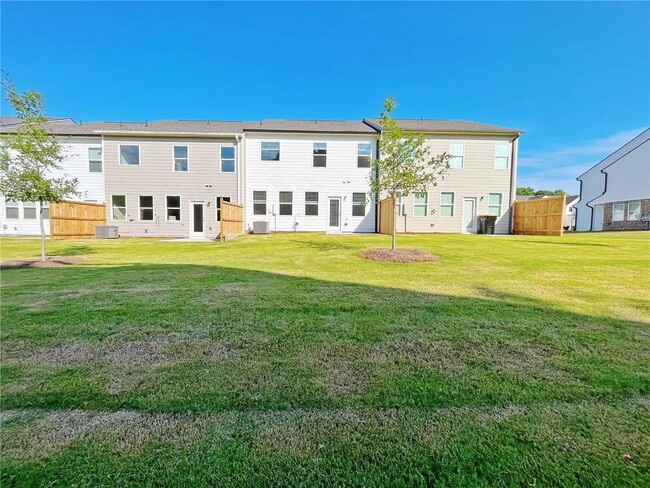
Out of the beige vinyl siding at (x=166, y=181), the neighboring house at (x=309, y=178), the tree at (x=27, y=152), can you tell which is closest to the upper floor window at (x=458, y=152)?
the neighboring house at (x=309, y=178)

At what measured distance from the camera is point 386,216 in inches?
661

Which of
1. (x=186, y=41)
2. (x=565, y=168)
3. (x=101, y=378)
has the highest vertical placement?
(x=186, y=41)

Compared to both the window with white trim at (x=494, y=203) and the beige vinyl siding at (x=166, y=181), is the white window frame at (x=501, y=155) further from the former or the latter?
the beige vinyl siding at (x=166, y=181)

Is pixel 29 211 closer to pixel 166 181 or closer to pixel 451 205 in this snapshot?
pixel 166 181

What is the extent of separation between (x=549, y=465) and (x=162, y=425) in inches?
83.3

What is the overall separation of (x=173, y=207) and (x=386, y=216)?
41.2 ft

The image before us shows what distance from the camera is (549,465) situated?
1507 mm

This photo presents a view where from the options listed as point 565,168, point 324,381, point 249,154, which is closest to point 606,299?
point 324,381

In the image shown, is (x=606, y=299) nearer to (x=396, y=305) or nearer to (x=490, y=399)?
(x=396, y=305)

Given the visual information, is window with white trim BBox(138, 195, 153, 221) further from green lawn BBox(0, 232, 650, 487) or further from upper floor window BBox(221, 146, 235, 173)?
green lawn BBox(0, 232, 650, 487)

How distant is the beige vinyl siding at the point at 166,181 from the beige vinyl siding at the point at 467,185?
36.9 ft

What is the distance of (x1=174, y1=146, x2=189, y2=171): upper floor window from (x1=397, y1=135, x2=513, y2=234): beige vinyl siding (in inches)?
519

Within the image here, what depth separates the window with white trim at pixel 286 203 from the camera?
59.8ft

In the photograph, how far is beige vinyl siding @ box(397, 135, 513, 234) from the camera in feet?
59.2
